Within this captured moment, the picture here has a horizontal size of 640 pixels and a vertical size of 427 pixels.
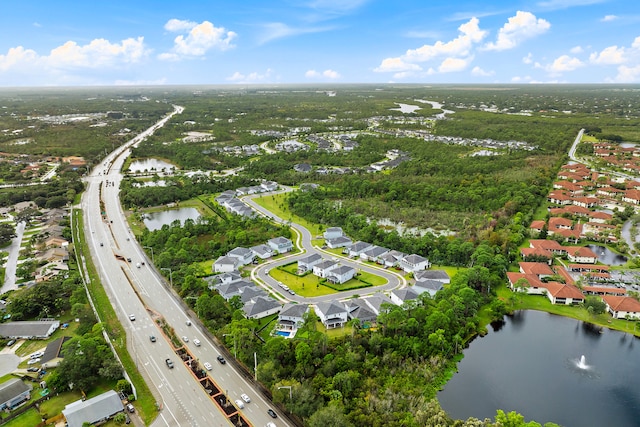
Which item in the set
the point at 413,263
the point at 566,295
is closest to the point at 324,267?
the point at 413,263

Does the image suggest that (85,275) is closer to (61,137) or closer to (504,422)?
(504,422)

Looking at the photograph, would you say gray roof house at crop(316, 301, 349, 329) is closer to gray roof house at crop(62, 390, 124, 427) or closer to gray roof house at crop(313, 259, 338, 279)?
gray roof house at crop(313, 259, 338, 279)

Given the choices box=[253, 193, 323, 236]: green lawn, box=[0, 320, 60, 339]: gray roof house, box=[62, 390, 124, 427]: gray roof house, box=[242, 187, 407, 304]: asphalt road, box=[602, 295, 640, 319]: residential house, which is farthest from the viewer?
box=[253, 193, 323, 236]: green lawn

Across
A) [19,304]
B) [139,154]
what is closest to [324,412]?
[19,304]

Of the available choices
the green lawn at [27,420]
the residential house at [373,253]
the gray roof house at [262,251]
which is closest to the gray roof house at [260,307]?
the gray roof house at [262,251]

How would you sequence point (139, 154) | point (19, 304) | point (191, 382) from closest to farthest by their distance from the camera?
point (191, 382) → point (19, 304) → point (139, 154)

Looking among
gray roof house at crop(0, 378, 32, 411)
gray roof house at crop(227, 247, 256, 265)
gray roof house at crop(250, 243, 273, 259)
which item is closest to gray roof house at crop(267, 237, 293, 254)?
gray roof house at crop(250, 243, 273, 259)

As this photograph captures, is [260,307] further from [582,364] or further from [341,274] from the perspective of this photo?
[582,364]
